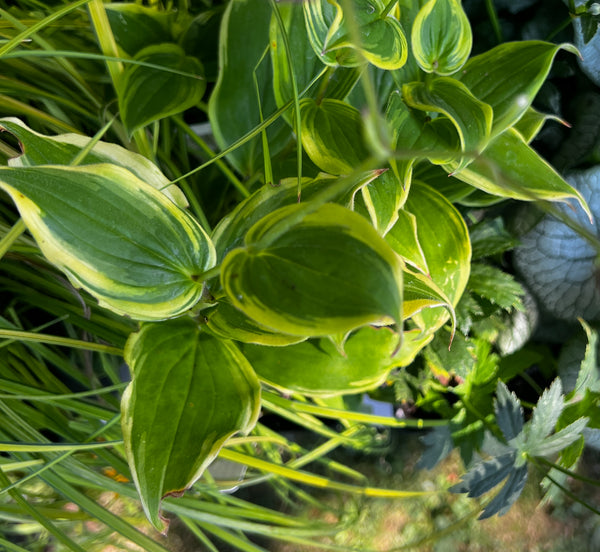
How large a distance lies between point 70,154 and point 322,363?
257 mm

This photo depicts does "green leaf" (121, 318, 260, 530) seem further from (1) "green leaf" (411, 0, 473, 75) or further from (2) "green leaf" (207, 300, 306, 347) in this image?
(1) "green leaf" (411, 0, 473, 75)

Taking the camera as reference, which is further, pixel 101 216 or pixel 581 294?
pixel 581 294

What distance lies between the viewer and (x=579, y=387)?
57 centimetres

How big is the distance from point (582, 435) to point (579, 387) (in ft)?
0.22

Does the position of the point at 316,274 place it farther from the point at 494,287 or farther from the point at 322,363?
the point at 494,287

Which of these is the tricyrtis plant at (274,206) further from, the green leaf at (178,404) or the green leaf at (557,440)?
the green leaf at (557,440)

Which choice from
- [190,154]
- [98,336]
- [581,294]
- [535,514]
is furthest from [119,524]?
[535,514]

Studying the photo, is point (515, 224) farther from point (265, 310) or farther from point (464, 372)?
point (265, 310)

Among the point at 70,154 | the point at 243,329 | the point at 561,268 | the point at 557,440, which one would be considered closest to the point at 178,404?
the point at 243,329

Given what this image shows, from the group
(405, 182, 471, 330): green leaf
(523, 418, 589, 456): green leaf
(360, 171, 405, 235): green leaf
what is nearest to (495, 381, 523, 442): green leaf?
(523, 418, 589, 456): green leaf

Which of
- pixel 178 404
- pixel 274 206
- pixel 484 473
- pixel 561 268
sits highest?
pixel 274 206

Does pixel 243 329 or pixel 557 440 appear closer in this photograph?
pixel 243 329

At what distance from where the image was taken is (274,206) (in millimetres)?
358

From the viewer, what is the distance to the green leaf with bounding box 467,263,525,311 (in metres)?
0.60
